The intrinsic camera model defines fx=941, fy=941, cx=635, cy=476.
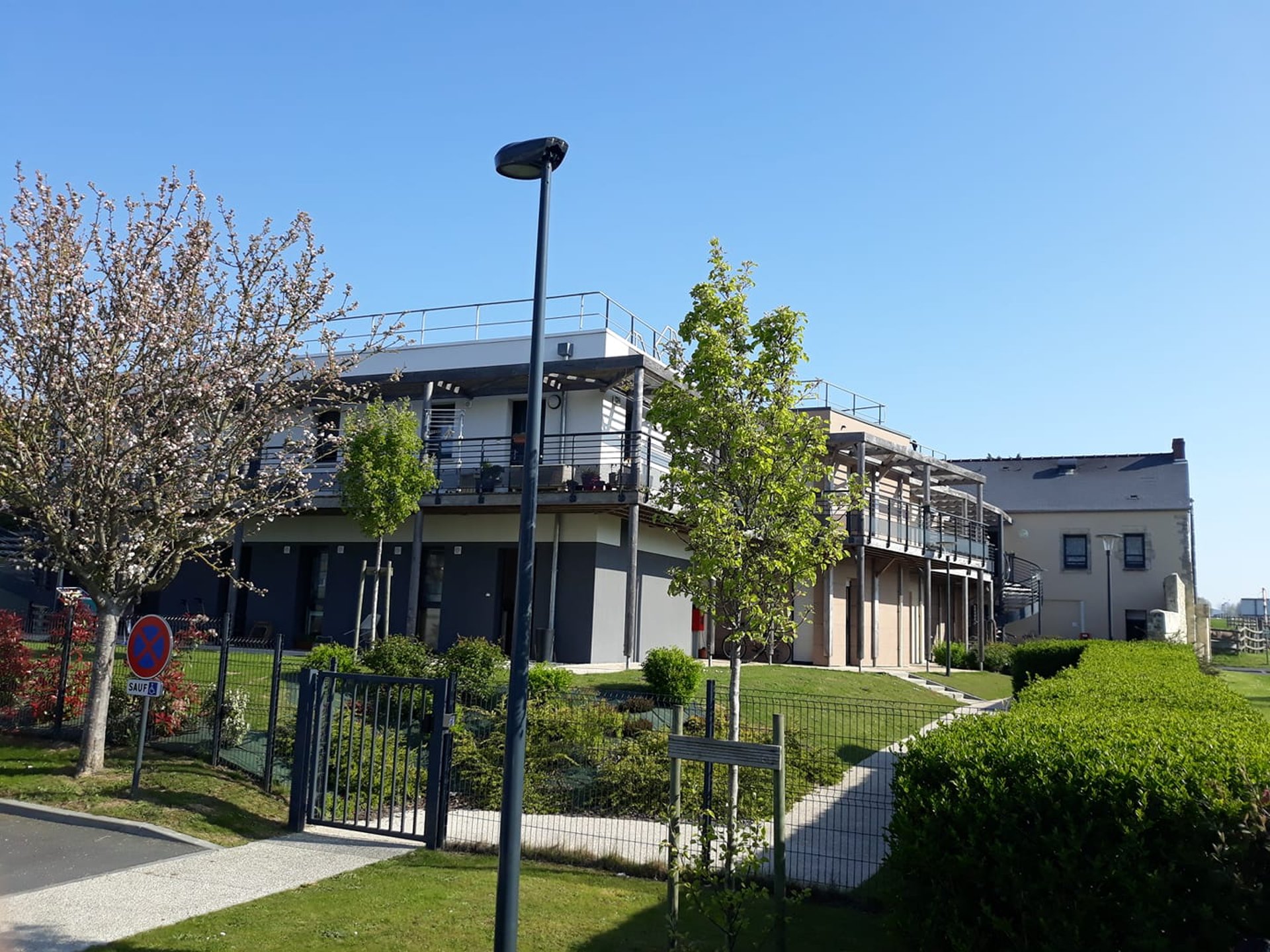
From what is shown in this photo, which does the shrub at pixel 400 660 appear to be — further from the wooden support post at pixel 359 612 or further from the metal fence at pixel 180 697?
the wooden support post at pixel 359 612

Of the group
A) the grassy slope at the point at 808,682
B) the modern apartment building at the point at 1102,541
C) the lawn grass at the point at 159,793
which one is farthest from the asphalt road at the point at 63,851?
the modern apartment building at the point at 1102,541

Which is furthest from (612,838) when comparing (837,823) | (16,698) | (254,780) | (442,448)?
(442,448)

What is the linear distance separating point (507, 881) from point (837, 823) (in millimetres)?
4700

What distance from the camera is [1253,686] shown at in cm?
3506

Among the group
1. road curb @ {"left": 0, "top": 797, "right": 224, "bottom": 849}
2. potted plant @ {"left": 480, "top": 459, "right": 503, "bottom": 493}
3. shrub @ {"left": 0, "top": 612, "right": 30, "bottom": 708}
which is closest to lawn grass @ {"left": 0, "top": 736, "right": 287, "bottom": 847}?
road curb @ {"left": 0, "top": 797, "right": 224, "bottom": 849}

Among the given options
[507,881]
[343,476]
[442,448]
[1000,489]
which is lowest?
[507,881]

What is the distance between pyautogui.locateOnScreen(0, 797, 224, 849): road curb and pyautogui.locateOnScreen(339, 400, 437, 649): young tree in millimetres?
8756

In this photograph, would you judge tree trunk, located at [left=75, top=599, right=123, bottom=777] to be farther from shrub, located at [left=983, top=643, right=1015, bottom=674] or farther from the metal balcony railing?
shrub, located at [left=983, top=643, right=1015, bottom=674]

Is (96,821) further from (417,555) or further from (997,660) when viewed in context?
(997,660)

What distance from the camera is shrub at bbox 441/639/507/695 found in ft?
44.9

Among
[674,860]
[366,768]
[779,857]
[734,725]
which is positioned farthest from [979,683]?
[674,860]

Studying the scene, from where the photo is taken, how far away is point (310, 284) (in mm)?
12352

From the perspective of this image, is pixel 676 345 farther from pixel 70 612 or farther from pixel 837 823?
pixel 70 612

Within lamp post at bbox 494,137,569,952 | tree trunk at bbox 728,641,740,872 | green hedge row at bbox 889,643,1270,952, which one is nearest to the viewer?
green hedge row at bbox 889,643,1270,952
